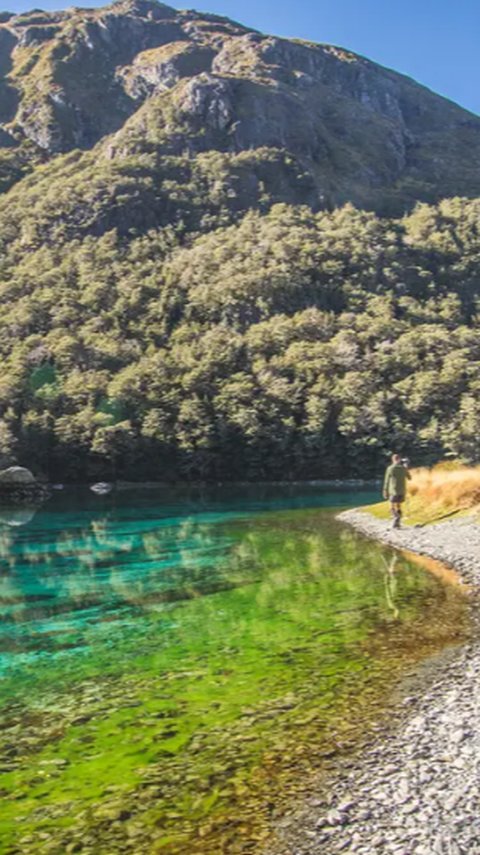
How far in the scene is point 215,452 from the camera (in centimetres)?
9538

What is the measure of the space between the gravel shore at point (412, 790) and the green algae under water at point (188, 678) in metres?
0.57

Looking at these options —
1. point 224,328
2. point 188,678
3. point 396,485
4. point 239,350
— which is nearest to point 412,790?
point 188,678

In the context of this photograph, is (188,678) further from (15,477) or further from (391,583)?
(15,477)

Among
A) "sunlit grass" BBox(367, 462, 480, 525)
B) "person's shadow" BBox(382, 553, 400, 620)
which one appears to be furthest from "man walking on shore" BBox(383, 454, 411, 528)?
"person's shadow" BBox(382, 553, 400, 620)

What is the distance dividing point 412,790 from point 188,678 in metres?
6.18

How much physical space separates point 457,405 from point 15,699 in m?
92.1

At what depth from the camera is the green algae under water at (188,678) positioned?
29.1 feet

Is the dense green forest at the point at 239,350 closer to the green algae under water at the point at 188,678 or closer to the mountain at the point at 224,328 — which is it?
the mountain at the point at 224,328

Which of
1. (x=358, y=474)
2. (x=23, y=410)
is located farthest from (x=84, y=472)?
(x=358, y=474)

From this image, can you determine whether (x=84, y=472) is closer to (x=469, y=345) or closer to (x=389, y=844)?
(x=469, y=345)

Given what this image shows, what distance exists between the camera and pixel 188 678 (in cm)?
1402

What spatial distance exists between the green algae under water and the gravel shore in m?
0.57

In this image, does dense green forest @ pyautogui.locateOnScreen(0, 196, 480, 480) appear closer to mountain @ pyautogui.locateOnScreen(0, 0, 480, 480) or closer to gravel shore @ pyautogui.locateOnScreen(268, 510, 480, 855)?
mountain @ pyautogui.locateOnScreen(0, 0, 480, 480)

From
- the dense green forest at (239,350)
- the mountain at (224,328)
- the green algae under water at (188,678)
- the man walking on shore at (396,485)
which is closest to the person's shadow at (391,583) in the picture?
the green algae under water at (188,678)
